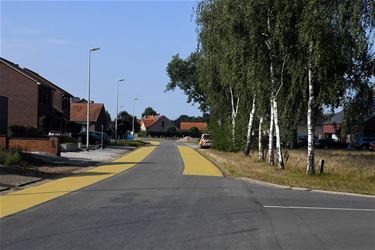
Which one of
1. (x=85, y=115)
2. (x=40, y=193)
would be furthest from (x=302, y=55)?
(x=85, y=115)

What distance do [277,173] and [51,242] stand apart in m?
17.7

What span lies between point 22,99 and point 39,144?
22.3 metres

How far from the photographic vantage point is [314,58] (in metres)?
23.0

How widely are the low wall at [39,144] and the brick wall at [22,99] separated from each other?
809 inches

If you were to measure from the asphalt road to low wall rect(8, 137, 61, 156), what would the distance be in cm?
2009

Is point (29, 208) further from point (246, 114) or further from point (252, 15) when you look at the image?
point (246, 114)

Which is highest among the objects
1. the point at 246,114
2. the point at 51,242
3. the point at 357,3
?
the point at 357,3

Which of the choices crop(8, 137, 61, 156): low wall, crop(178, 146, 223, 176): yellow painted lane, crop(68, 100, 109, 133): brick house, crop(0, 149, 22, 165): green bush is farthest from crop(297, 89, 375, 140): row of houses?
crop(68, 100, 109, 133): brick house

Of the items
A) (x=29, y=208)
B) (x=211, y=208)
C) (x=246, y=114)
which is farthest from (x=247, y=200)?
(x=246, y=114)

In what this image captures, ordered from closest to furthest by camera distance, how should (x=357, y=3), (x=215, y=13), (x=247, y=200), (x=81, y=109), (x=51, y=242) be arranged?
(x=51, y=242)
(x=247, y=200)
(x=357, y=3)
(x=215, y=13)
(x=81, y=109)

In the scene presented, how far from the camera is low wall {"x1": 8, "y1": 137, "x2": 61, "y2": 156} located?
3691 centimetres

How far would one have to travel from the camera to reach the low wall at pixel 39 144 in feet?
121

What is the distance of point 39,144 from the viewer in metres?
37.6

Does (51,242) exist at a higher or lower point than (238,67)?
lower
